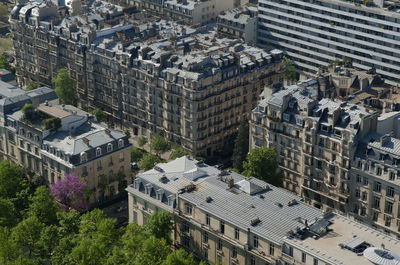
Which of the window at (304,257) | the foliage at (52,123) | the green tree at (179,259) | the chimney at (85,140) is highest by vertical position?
the foliage at (52,123)

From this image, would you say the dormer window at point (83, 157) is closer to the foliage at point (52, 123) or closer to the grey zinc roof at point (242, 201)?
the foliage at point (52, 123)

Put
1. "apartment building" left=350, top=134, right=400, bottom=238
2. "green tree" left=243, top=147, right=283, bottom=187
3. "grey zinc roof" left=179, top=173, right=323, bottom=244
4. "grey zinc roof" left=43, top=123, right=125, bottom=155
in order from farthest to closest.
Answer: "grey zinc roof" left=43, top=123, right=125, bottom=155
"green tree" left=243, top=147, right=283, bottom=187
"apartment building" left=350, top=134, right=400, bottom=238
"grey zinc roof" left=179, top=173, right=323, bottom=244

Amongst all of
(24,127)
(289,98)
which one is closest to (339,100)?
(289,98)

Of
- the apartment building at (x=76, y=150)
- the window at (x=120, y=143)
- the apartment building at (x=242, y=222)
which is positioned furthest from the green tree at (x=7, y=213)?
the window at (x=120, y=143)

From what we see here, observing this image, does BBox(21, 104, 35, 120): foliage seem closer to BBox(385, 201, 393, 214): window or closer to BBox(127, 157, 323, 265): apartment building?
BBox(127, 157, 323, 265): apartment building

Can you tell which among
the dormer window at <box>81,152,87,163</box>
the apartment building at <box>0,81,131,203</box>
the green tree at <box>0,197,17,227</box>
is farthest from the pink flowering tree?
the green tree at <box>0,197,17,227</box>
